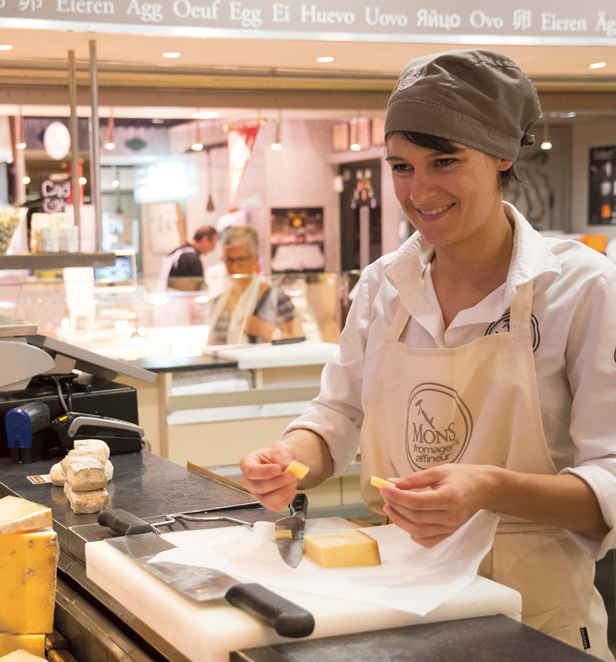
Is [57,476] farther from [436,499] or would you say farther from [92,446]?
[436,499]

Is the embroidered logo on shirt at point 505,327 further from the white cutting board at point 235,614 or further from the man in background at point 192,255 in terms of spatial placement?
the man in background at point 192,255

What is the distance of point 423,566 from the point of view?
1.16m

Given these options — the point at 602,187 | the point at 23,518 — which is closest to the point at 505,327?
the point at 23,518

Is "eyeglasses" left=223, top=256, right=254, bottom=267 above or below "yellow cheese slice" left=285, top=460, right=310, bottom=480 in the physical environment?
above

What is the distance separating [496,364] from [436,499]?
0.37 meters

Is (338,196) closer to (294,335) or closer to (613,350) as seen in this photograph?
(294,335)

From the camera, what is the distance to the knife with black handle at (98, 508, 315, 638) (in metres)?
0.93

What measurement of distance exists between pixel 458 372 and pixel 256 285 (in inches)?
131

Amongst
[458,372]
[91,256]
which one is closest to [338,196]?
[91,256]

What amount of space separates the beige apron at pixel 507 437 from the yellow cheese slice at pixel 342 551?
0.27 m

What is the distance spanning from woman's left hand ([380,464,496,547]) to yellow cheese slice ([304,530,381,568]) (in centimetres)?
7

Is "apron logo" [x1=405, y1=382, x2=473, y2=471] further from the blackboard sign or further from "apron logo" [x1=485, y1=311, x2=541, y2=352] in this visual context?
the blackboard sign

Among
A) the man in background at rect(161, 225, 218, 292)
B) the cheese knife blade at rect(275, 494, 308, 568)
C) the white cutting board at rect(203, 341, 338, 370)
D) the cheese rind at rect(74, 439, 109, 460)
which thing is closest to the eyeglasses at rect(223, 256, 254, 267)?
the white cutting board at rect(203, 341, 338, 370)

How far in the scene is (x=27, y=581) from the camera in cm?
118
